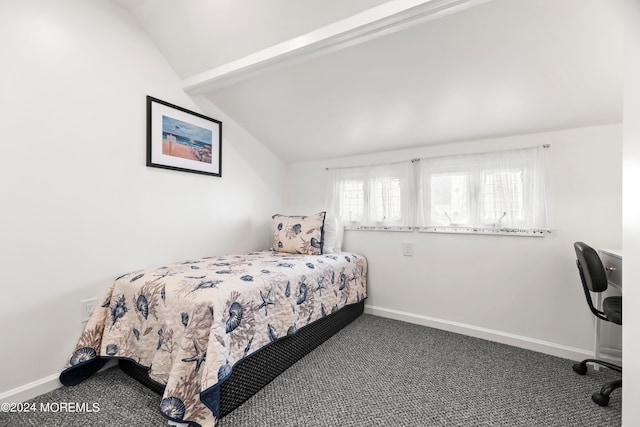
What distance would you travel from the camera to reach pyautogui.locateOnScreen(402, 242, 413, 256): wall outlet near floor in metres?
2.84

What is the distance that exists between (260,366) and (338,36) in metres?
2.05

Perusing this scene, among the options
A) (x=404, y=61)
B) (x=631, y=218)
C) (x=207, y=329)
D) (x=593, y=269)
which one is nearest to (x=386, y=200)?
(x=404, y=61)

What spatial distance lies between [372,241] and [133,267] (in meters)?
2.22

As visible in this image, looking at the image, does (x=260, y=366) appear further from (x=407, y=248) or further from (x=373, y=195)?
(x=373, y=195)

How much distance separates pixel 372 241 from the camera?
3078 mm

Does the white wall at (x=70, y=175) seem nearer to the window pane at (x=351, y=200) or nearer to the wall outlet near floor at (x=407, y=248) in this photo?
the window pane at (x=351, y=200)

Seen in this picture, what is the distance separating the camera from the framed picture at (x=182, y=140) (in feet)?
7.20

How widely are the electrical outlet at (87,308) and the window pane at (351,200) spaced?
2335mm

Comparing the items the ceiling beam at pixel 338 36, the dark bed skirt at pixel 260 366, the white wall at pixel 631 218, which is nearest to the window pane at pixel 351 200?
the dark bed skirt at pixel 260 366

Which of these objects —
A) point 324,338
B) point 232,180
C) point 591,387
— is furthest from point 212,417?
point 591,387

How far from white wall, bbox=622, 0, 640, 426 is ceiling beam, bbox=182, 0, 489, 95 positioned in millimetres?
637

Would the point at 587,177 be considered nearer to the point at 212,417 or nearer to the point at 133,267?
the point at 212,417

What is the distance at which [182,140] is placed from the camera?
2.41m

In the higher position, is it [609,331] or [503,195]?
[503,195]
